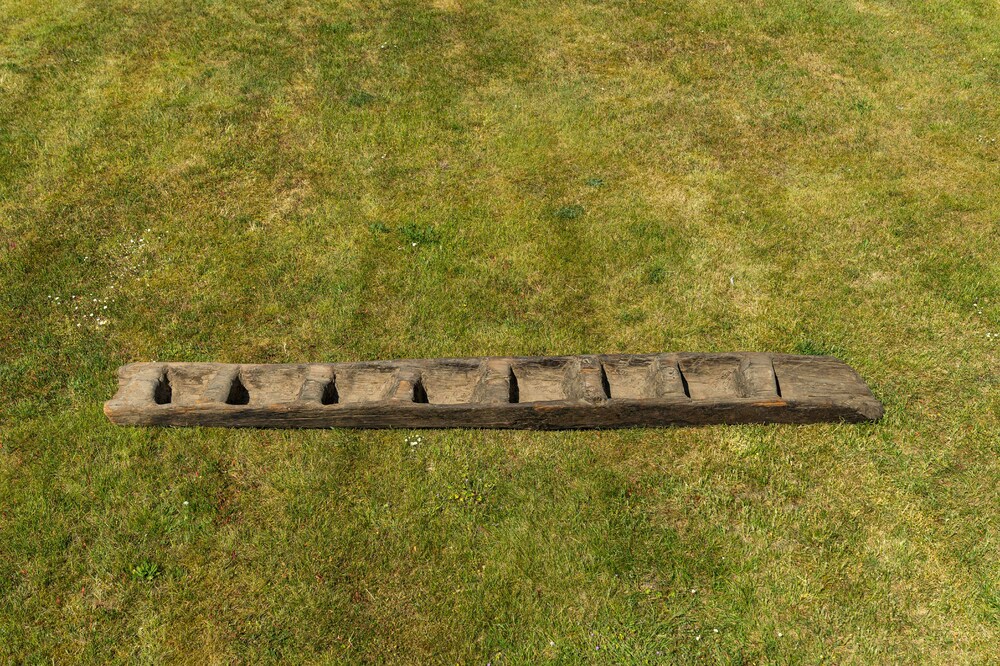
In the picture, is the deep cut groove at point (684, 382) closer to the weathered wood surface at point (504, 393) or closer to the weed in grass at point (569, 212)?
the weathered wood surface at point (504, 393)

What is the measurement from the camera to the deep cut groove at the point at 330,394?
6.70 metres

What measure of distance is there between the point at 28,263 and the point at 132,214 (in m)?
1.42

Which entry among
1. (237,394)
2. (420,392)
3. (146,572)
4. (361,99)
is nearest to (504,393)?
(420,392)

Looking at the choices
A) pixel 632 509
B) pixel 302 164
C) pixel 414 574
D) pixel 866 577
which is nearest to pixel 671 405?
pixel 632 509

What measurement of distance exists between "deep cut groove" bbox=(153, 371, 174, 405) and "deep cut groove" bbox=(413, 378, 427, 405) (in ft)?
8.22

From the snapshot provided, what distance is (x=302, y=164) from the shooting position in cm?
1010

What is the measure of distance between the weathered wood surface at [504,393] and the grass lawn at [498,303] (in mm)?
244

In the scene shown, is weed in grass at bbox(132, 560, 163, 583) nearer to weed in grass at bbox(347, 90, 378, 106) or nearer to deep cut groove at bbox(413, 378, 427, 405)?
deep cut groove at bbox(413, 378, 427, 405)

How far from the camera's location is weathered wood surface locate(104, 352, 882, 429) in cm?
645

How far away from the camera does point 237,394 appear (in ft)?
22.4

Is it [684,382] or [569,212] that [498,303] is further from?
[684,382]

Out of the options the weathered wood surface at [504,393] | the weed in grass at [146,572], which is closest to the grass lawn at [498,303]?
the weed in grass at [146,572]

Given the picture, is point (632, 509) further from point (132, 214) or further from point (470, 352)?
point (132, 214)

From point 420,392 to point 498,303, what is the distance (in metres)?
1.84
